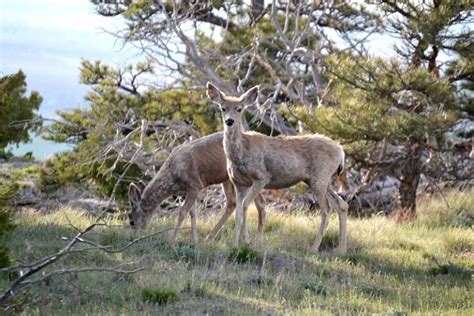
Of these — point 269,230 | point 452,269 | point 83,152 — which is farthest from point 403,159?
point 83,152

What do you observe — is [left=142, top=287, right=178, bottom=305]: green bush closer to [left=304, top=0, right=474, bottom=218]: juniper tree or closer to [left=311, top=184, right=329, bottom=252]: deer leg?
[left=311, top=184, right=329, bottom=252]: deer leg

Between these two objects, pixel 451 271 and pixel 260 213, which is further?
pixel 260 213

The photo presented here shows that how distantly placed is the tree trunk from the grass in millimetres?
1651

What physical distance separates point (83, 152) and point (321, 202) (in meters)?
9.50

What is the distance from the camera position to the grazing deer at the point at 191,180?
12828mm

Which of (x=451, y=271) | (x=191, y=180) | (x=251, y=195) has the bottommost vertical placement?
(x=451, y=271)

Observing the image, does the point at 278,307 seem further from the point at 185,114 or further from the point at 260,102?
the point at 185,114

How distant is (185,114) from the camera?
77.6 ft

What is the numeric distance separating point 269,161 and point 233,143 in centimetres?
71

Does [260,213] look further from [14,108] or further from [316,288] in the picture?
[14,108]

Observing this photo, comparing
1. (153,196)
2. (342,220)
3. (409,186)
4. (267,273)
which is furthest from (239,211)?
(409,186)

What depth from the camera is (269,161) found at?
12.4m

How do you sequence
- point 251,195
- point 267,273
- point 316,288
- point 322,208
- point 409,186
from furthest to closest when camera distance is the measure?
point 409,186 → point 322,208 → point 251,195 → point 267,273 → point 316,288

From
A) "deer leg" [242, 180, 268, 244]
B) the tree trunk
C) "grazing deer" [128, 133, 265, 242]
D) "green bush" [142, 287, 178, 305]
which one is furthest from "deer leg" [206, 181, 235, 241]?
the tree trunk
